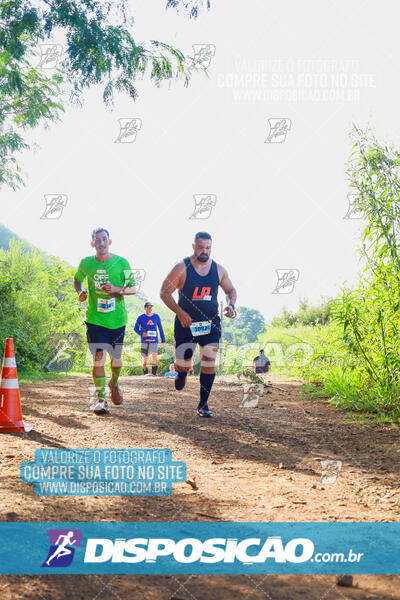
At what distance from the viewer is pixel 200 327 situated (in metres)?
6.15

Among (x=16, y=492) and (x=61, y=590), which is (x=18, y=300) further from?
(x=61, y=590)

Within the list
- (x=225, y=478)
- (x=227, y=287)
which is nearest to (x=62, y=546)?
(x=225, y=478)

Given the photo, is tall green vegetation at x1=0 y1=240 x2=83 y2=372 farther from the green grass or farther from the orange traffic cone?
the green grass

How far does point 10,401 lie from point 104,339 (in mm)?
1560

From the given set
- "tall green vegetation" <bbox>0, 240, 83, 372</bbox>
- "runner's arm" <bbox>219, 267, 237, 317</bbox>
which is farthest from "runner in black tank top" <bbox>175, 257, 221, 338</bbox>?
"tall green vegetation" <bbox>0, 240, 83, 372</bbox>

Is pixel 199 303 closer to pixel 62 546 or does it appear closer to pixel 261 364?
pixel 62 546

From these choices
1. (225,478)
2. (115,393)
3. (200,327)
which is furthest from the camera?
(115,393)

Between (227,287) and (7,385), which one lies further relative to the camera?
(227,287)

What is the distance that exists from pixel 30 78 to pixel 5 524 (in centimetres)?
1096

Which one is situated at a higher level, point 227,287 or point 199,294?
point 227,287

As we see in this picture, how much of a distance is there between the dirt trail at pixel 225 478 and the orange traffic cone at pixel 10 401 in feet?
0.71

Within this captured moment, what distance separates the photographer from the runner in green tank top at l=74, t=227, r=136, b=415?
20.9ft

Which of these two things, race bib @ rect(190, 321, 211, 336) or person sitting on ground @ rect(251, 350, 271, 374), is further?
person sitting on ground @ rect(251, 350, 271, 374)

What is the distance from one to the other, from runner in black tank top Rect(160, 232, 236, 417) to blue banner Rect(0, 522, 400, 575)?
11.3ft
